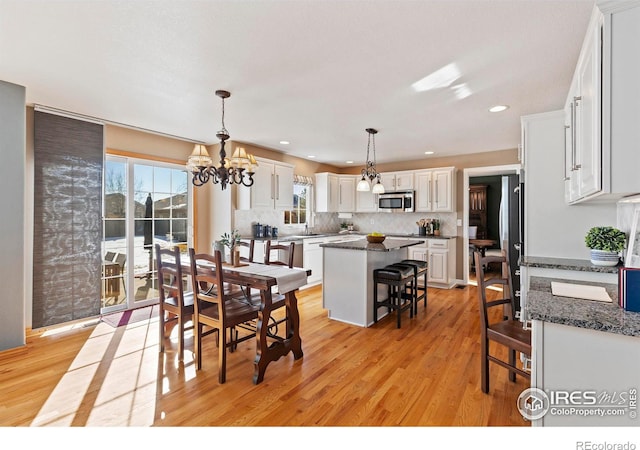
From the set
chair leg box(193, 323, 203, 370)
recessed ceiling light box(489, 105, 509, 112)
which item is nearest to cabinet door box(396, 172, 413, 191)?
recessed ceiling light box(489, 105, 509, 112)

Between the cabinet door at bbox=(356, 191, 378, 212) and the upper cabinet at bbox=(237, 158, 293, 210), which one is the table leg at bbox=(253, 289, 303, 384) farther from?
the cabinet door at bbox=(356, 191, 378, 212)

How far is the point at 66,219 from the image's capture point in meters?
3.49

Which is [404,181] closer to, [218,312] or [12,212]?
[218,312]

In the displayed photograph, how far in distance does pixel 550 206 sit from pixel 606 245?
1.84 feet

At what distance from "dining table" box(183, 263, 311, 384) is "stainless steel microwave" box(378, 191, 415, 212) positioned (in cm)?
365

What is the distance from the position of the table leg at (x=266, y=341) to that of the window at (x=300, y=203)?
333 centimetres

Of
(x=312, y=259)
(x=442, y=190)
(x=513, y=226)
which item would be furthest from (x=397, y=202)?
(x=513, y=226)

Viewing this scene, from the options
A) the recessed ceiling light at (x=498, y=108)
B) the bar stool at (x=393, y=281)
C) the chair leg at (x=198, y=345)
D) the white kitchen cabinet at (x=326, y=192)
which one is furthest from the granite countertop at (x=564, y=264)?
the white kitchen cabinet at (x=326, y=192)

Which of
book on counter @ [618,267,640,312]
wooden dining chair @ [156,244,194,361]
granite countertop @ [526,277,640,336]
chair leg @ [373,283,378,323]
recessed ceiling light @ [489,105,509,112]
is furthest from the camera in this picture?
chair leg @ [373,283,378,323]

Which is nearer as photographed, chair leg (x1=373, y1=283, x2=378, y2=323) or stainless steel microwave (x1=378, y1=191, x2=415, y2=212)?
chair leg (x1=373, y1=283, x2=378, y2=323)

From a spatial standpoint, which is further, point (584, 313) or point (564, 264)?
point (564, 264)

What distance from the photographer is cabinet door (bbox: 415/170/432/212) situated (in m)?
5.85

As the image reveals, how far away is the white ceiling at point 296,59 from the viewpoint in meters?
1.81

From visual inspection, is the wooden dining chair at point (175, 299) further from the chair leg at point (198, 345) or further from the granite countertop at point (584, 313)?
the granite countertop at point (584, 313)
